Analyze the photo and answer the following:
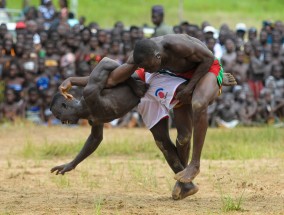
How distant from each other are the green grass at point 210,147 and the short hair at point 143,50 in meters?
Result: 3.91

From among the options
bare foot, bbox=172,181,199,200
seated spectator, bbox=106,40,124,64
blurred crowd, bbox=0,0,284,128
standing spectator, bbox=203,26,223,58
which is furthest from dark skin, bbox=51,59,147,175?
standing spectator, bbox=203,26,223,58

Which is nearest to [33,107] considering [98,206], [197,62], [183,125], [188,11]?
[183,125]

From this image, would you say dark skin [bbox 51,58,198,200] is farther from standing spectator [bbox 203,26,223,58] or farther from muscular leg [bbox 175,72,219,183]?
standing spectator [bbox 203,26,223,58]

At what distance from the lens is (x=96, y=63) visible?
1517 cm

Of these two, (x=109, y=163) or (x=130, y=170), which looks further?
(x=109, y=163)

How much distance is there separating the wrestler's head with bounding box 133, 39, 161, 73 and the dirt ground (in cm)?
129

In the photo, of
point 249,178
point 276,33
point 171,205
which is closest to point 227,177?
point 249,178

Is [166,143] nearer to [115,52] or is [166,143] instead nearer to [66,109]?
→ [66,109]

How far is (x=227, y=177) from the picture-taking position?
30.3 ft

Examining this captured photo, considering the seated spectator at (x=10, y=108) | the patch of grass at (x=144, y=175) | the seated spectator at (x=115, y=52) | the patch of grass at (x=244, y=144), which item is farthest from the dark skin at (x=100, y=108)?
the seated spectator at (x=115, y=52)

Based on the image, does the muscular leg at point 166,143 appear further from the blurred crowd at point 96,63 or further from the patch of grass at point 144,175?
the blurred crowd at point 96,63

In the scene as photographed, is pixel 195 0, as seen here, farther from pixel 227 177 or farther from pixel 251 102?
pixel 227 177

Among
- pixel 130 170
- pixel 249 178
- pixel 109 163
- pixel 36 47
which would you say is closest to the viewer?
pixel 249 178

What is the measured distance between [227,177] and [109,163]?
1909 mm
